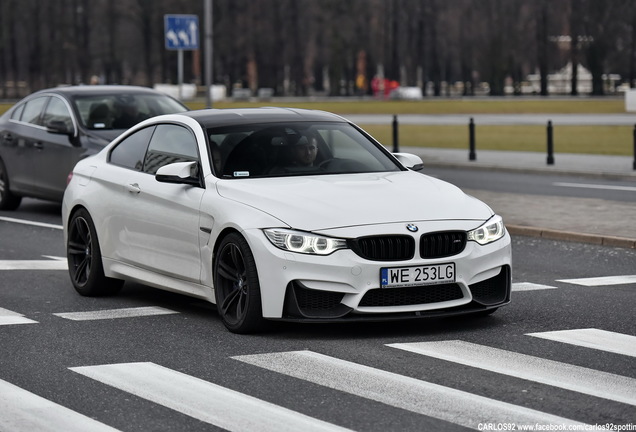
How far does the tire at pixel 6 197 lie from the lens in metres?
17.7

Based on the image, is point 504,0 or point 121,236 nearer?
point 121,236

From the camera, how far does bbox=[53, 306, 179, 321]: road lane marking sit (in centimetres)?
913

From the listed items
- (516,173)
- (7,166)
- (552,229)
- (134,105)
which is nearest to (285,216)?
(552,229)

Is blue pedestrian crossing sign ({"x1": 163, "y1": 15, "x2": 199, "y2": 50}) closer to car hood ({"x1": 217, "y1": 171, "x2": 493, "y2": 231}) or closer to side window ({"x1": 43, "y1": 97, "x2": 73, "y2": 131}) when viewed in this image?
side window ({"x1": 43, "y1": 97, "x2": 73, "y2": 131})

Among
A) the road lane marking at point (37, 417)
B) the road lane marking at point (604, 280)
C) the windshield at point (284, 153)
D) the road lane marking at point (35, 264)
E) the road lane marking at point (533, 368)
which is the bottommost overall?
the road lane marking at point (604, 280)

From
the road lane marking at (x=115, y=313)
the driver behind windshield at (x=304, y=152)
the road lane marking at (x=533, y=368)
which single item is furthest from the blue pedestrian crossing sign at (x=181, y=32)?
the road lane marking at (x=533, y=368)

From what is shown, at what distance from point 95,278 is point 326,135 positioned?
208cm

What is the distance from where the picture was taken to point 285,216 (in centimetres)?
799

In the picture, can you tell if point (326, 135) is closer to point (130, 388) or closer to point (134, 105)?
point (130, 388)

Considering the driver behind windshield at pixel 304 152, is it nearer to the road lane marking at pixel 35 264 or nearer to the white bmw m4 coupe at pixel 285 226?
the white bmw m4 coupe at pixel 285 226

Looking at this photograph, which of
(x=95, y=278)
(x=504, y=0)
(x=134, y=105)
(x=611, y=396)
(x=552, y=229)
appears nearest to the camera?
(x=611, y=396)

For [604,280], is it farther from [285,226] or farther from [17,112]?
[17,112]

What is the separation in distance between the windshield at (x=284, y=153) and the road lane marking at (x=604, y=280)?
6.97ft

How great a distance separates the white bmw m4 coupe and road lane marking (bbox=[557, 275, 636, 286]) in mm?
1856
